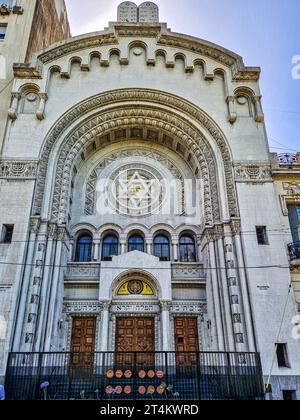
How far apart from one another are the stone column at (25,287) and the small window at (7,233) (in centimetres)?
97

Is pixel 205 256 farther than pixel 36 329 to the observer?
Yes

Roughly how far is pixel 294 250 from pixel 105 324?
32.5 feet

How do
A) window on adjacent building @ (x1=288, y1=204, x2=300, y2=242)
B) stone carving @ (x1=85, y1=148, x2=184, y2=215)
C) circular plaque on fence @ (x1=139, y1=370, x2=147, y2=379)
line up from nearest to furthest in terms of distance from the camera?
circular plaque on fence @ (x1=139, y1=370, x2=147, y2=379) < window on adjacent building @ (x1=288, y1=204, x2=300, y2=242) < stone carving @ (x1=85, y1=148, x2=184, y2=215)

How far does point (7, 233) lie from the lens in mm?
15602

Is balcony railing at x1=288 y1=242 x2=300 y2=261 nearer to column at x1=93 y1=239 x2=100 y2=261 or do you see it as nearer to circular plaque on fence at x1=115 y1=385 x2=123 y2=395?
circular plaque on fence at x1=115 y1=385 x2=123 y2=395

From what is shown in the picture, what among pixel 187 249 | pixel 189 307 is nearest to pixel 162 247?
pixel 187 249

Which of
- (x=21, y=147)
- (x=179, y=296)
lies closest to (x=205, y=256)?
(x=179, y=296)

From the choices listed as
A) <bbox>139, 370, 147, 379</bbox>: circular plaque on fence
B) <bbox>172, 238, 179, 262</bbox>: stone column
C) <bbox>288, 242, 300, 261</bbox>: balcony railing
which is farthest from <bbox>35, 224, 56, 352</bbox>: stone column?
<bbox>288, 242, 300, 261</bbox>: balcony railing

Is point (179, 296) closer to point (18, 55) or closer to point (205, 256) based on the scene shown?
point (205, 256)

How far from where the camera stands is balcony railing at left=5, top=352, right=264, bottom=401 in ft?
38.4

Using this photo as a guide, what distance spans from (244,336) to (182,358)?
341 cm

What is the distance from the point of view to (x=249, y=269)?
14.8 m

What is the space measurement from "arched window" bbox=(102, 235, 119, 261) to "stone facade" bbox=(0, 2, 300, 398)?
11.6 inches

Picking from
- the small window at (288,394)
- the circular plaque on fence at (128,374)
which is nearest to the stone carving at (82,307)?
the circular plaque on fence at (128,374)
